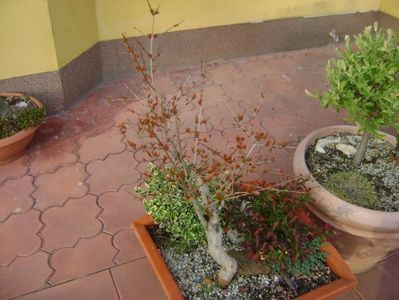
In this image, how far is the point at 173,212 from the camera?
2047 mm

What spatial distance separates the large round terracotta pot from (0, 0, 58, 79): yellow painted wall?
86.2 inches

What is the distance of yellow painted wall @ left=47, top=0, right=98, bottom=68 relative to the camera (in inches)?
129

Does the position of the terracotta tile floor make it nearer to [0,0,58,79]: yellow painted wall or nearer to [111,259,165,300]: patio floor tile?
[111,259,165,300]: patio floor tile

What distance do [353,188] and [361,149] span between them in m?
0.29

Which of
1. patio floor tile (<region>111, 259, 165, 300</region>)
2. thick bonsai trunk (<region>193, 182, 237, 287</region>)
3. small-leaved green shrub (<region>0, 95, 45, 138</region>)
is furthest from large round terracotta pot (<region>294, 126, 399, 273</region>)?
small-leaved green shrub (<region>0, 95, 45, 138</region>)

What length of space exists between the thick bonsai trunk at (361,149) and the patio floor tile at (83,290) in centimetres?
159

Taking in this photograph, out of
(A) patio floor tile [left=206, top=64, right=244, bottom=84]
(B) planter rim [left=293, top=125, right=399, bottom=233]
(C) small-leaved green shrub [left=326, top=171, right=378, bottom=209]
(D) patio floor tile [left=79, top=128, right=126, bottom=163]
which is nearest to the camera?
(B) planter rim [left=293, top=125, right=399, bottom=233]

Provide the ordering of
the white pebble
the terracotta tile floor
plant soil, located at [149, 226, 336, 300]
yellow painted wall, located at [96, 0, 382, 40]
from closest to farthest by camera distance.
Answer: plant soil, located at [149, 226, 336, 300] < the terracotta tile floor < the white pebble < yellow painted wall, located at [96, 0, 382, 40]

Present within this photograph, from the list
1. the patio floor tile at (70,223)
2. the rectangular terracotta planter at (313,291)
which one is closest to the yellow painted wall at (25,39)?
the patio floor tile at (70,223)

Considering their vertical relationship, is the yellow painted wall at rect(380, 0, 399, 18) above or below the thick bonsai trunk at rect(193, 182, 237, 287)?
above

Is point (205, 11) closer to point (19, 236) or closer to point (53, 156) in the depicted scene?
point (53, 156)

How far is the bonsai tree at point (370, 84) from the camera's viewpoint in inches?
82.7

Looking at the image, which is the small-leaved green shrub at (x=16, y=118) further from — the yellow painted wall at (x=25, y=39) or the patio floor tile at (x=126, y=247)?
the patio floor tile at (x=126, y=247)

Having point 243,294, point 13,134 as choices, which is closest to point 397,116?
point 243,294
